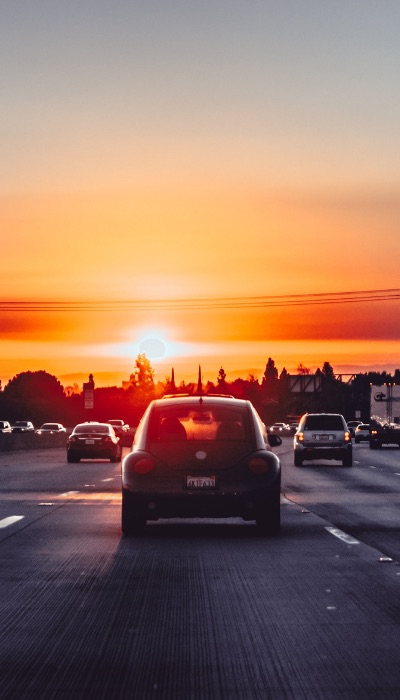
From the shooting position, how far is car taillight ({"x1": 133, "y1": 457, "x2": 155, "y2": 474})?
15055 millimetres

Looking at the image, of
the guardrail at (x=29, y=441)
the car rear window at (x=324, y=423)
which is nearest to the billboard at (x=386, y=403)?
the guardrail at (x=29, y=441)

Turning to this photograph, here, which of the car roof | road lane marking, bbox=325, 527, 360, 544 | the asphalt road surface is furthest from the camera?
the car roof

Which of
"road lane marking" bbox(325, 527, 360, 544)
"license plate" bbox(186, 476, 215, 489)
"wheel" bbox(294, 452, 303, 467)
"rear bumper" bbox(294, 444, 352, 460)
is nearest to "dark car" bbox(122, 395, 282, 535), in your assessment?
"license plate" bbox(186, 476, 215, 489)

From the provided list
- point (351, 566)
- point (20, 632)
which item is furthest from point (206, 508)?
point (20, 632)

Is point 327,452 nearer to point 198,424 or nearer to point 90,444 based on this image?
point 90,444

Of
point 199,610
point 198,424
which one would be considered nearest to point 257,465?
point 198,424

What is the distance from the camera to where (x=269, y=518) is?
50.0 ft

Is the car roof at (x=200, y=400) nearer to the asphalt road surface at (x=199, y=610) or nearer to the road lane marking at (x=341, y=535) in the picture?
the asphalt road surface at (x=199, y=610)

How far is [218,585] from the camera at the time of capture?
35.4 ft

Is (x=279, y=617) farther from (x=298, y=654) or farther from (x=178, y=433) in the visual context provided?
(x=178, y=433)

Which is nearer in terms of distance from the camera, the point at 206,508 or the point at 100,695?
the point at 100,695

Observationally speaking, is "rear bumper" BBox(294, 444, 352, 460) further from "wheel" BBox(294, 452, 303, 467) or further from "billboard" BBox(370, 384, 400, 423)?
"billboard" BBox(370, 384, 400, 423)

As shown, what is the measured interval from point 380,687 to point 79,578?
491cm

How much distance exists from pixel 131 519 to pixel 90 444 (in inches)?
1268
